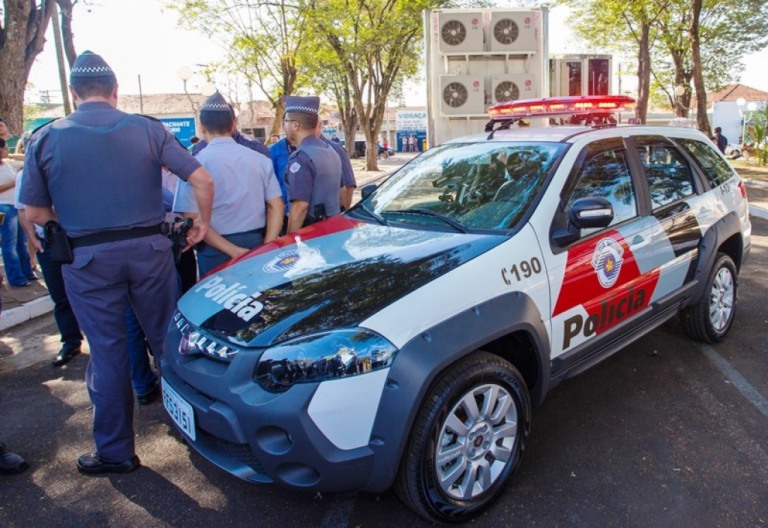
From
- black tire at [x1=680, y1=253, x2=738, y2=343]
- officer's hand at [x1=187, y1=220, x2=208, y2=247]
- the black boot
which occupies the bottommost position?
the black boot

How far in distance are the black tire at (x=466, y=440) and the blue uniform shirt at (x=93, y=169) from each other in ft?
5.56

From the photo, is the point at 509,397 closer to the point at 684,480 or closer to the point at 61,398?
the point at 684,480

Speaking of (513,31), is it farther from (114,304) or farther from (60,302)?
(114,304)

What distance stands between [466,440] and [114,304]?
1798 mm

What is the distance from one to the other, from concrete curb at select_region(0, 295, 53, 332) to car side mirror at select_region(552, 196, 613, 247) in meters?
5.16

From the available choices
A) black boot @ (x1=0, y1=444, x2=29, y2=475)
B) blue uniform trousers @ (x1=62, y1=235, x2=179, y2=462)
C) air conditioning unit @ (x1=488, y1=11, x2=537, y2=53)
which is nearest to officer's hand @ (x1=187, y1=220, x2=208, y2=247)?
blue uniform trousers @ (x1=62, y1=235, x2=179, y2=462)

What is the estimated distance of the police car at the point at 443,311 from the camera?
2.12 meters

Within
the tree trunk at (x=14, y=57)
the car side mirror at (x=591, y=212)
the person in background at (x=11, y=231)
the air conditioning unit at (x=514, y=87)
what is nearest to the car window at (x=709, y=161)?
the car side mirror at (x=591, y=212)

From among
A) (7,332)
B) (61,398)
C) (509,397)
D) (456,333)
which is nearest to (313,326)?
(456,333)

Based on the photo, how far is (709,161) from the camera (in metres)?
4.23

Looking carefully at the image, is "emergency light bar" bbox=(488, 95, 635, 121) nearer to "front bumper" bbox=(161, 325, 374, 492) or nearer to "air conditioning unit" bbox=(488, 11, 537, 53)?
"front bumper" bbox=(161, 325, 374, 492)

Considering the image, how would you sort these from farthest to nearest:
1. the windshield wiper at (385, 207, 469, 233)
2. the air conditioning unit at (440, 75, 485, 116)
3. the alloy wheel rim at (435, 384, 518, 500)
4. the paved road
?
the air conditioning unit at (440, 75, 485, 116), the windshield wiper at (385, 207, 469, 233), the paved road, the alloy wheel rim at (435, 384, 518, 500)

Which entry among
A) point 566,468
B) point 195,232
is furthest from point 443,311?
point 195,232

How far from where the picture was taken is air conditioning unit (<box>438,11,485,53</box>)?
7.53m
